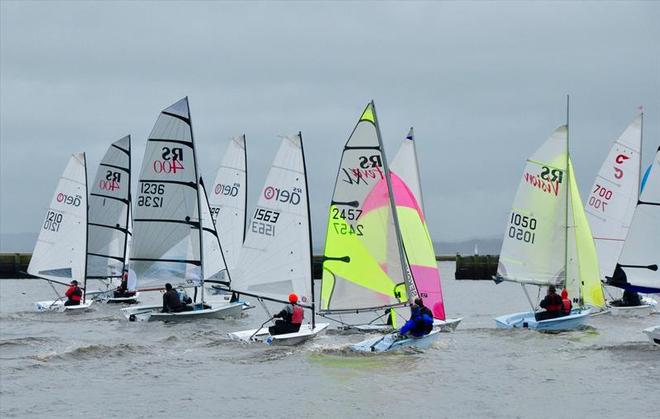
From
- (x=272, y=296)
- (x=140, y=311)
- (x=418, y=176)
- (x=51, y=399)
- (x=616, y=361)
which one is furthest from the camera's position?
(x=140, y=311)

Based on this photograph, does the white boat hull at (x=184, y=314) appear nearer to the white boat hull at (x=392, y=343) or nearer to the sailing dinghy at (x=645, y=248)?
the white boat hull at (x=392, y=343)

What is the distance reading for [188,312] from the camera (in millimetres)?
31375

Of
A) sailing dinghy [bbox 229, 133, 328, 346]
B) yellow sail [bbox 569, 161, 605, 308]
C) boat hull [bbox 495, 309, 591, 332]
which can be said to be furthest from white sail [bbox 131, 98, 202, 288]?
yellow sail [bbox 569, 161, 605, 308]

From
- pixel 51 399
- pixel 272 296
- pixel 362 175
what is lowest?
pixel 51 399

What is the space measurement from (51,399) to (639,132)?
2497cm

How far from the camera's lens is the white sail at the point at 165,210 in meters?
33.7

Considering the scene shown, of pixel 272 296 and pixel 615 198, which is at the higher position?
pixel 615 198

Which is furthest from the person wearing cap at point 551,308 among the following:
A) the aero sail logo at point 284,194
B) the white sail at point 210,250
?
the white sail at point 210,250

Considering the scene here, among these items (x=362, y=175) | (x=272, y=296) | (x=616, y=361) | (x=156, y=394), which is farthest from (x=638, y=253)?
(x=156, y=394)

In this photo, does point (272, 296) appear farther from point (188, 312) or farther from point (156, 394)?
point (156, 394)

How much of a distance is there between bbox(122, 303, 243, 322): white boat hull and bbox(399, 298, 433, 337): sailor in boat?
9079 mm

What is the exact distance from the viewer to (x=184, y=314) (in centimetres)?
3130

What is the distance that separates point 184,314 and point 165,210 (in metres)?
3.91

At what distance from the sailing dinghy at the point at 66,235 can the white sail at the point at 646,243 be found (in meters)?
21.4
